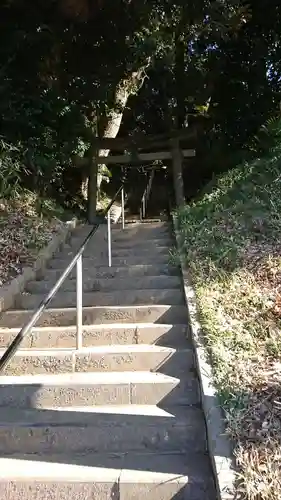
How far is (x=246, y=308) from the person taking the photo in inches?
123

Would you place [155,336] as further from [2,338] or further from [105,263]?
[105,263]

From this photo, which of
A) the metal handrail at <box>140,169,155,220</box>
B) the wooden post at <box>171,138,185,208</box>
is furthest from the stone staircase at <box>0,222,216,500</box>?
the metal handrail at <box>140,169,155,220</box>

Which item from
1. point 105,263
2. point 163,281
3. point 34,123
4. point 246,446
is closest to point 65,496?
point 246,446

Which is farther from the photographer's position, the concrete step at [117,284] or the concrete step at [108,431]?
the concrete step at [117,284]

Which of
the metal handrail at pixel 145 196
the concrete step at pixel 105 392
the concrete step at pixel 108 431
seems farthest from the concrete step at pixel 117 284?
the metal handrail at pixel 145 196

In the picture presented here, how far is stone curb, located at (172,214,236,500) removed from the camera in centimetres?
191

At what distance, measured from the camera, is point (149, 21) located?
25.0ft

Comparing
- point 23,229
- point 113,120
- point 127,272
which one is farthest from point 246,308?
point 113,120

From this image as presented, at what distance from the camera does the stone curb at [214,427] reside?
1909 mm

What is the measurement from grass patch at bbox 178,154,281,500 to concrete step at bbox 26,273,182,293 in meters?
0.26

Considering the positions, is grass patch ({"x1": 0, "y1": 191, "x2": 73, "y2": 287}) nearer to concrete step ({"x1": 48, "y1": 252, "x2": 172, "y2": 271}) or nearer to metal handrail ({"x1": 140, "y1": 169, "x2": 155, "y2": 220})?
concrete step ({"x1": 48, "y1": 252, "x2": 172, "y2": 271})

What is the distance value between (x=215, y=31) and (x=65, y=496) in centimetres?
746

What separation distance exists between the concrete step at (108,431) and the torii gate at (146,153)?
6594mm

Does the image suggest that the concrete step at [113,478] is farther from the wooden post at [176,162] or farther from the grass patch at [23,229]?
the wooden post at [176,162]
